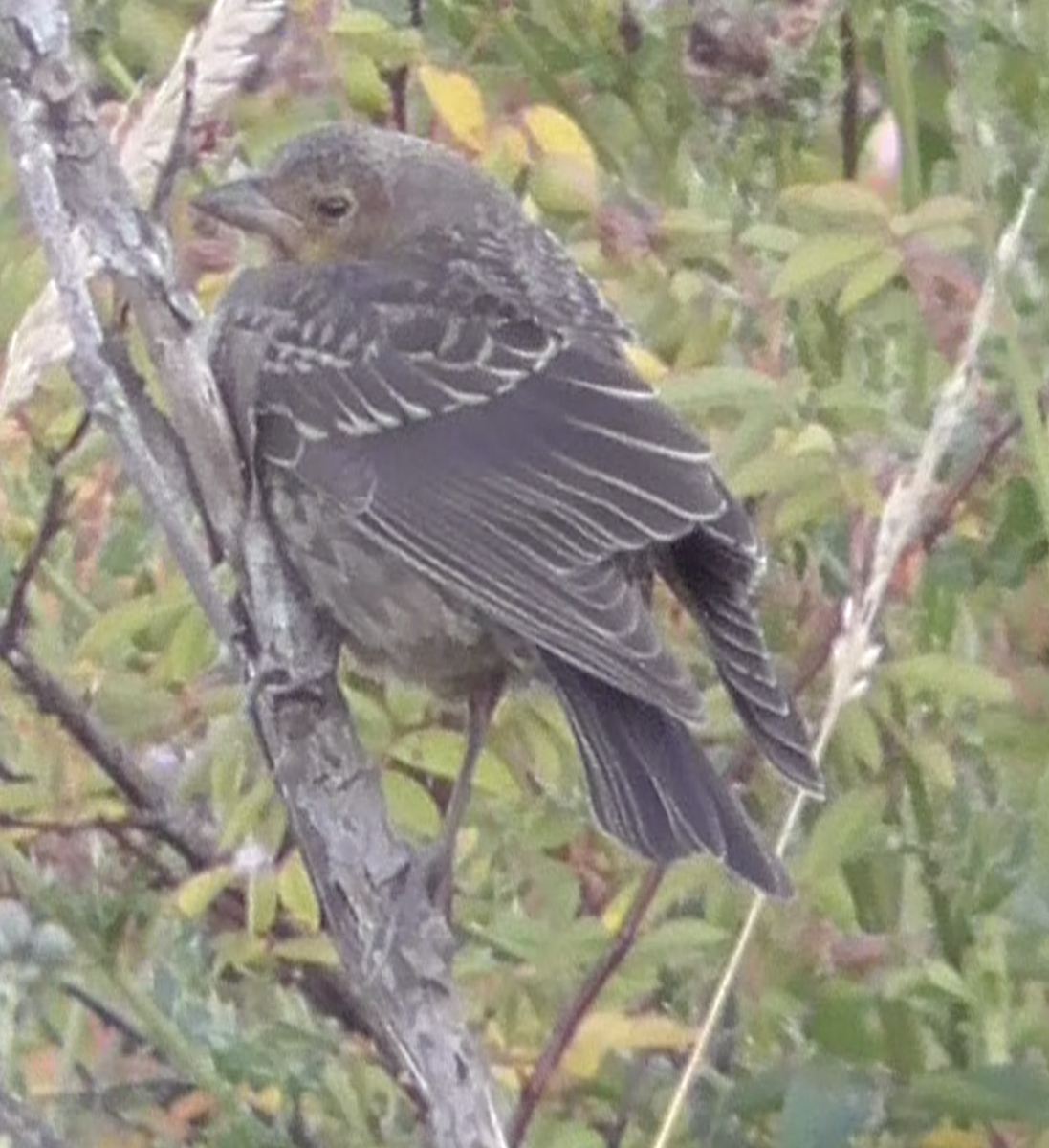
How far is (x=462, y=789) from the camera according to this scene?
2.35 meters

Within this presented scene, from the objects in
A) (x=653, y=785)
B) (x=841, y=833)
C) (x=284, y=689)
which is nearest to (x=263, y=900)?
(x=284, y=689)

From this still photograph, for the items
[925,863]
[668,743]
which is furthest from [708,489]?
[925,863]

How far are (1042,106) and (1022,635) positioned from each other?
1.47ft

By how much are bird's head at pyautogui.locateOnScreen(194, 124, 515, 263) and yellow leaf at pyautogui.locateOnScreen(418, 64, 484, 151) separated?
0.31 m

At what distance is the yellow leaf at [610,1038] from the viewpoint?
2258 mm

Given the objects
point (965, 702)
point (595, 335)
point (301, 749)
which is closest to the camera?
point (301, 749)

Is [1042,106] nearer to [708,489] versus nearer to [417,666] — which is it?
[708,489]

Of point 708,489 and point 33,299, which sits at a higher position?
point 33,299

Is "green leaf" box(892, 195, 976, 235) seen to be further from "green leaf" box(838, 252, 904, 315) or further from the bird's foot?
the bird's foot

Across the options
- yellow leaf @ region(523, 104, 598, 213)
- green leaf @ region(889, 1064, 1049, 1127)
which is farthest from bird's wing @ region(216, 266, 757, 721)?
green leaf @ region(889, 1064, 1049, 1127)

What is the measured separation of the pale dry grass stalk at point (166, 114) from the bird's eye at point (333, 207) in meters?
0.91

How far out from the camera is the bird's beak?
9.00ft

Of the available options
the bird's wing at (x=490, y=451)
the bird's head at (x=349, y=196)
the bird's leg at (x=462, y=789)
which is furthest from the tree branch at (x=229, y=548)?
the bird's head at (x=349, y=196)

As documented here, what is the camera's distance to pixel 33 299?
8.07 feet
